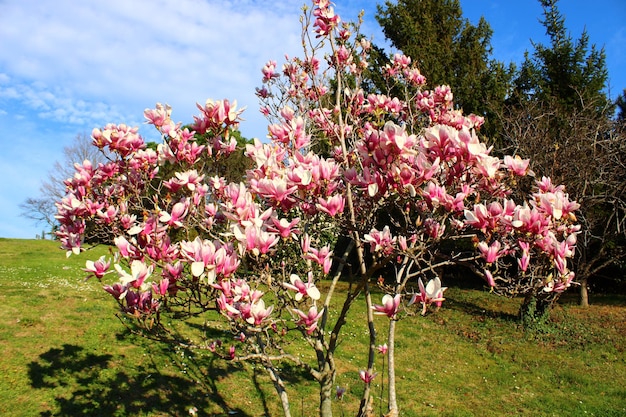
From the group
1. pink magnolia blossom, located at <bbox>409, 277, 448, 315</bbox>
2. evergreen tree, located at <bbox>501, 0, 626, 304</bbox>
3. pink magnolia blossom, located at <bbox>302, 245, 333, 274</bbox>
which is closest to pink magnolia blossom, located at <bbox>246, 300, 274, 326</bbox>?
pink magnolia blossom, located at <bbox>302, 245, 333, 274</bbox>

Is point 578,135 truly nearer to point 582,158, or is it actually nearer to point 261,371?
point 582,158

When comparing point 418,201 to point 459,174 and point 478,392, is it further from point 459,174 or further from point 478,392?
point 478,392

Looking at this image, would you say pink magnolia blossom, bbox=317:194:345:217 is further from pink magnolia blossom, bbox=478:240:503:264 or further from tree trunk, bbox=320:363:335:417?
tree trunk, bbox=320:363:335:417

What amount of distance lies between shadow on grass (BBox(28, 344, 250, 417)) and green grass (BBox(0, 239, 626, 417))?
13mm

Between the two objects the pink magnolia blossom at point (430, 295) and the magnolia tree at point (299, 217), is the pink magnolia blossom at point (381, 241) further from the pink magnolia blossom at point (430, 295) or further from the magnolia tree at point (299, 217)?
the pink magnolia blossom at point (430, 295)

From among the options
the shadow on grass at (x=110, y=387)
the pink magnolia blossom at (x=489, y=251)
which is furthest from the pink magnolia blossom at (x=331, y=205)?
the shadow on grass at (x=110, y=387)

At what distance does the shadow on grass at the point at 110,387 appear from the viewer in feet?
15.7

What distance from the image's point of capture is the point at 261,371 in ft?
20.6

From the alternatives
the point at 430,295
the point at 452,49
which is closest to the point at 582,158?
the point at 452,49

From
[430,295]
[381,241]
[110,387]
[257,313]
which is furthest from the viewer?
[110,387]

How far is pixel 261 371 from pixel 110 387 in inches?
78.6

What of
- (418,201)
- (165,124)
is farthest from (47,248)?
(418,201)

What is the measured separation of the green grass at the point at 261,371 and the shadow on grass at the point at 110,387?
13 millimetres

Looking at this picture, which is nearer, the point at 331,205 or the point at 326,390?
the point at 331,205
